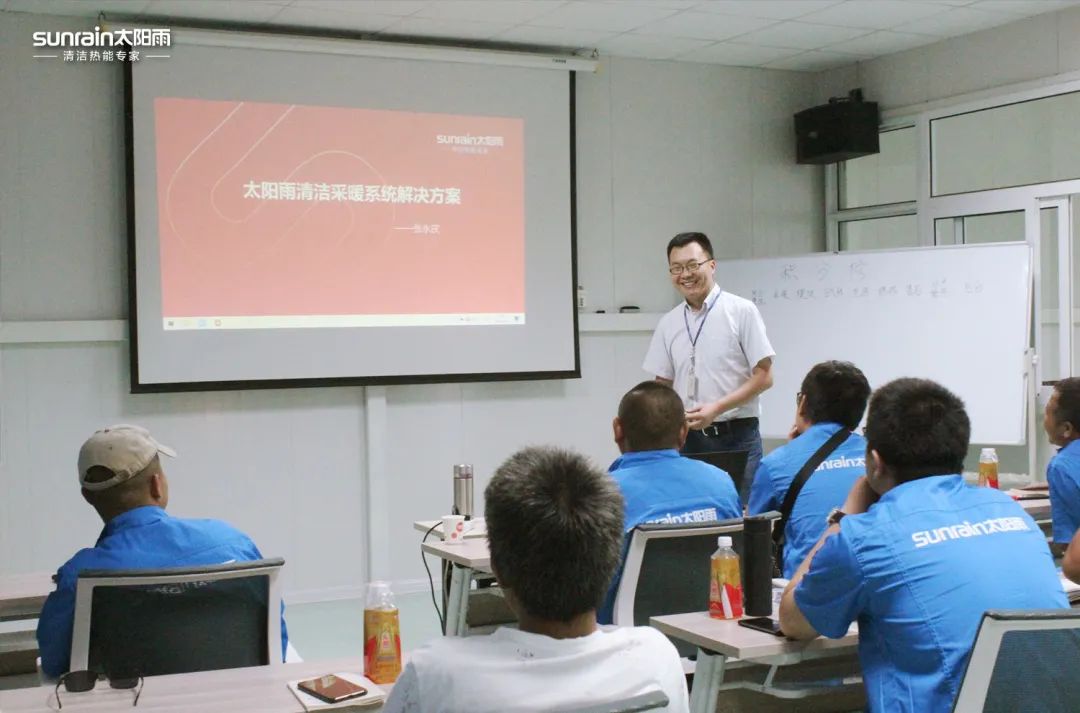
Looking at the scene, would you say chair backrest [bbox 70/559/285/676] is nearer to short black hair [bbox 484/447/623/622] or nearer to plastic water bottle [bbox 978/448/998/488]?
short black hair [bbox 484/447/623/622]

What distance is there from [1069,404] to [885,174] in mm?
3817

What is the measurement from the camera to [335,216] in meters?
6.00

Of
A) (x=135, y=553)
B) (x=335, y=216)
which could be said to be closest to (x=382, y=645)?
(x=135, y=553)

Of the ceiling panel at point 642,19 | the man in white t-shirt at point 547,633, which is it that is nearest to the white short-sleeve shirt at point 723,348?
the ceiling panel at point 642,19

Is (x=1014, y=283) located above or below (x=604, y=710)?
above

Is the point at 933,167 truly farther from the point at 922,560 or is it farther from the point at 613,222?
the point at 922,560

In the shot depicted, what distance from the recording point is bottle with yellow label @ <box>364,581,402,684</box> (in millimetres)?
2092

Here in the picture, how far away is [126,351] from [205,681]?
3879 mm

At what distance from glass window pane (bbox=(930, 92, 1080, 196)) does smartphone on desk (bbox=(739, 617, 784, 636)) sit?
4.53m

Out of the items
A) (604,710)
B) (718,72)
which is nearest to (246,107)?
(718,72)

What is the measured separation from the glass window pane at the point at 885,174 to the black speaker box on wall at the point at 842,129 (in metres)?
0.14

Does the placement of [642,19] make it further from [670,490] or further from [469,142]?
[670,490]

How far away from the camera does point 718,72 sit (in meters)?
7.13

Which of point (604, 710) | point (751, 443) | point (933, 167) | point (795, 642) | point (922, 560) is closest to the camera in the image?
point (604, 710)
